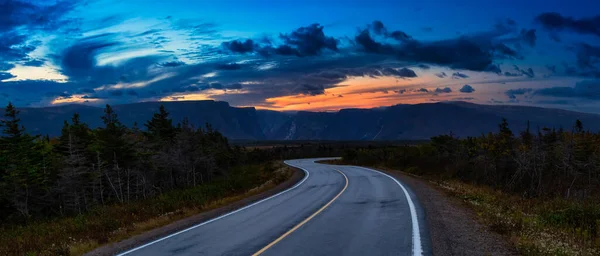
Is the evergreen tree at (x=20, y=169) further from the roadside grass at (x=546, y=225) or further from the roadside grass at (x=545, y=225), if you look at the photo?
the roadside grass at (x=546, y=225)

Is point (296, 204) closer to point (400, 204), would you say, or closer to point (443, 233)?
point (400, 204)

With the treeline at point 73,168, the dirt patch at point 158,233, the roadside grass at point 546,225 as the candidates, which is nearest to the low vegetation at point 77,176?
the treeline at point 73,168

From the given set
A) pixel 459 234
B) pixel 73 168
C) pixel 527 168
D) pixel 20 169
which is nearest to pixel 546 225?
pixel 459 234

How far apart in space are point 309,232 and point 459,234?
411cm

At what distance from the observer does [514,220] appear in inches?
505

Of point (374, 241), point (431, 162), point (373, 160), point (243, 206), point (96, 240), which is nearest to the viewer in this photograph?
point (374, 241)

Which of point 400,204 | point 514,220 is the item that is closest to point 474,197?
point 400,204

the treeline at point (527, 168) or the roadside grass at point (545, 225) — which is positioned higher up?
the roadside grass at point (545, 225)

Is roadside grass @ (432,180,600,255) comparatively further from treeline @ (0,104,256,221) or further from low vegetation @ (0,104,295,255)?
treeline @ (0,104,256,221)

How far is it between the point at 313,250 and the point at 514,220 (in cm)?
726

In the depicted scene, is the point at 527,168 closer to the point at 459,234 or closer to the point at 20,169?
the point at 459,234

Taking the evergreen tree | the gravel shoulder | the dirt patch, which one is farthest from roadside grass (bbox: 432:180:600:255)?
the evergreen tree

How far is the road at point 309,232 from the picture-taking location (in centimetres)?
967

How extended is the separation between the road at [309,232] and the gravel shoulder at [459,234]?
0.34 m
